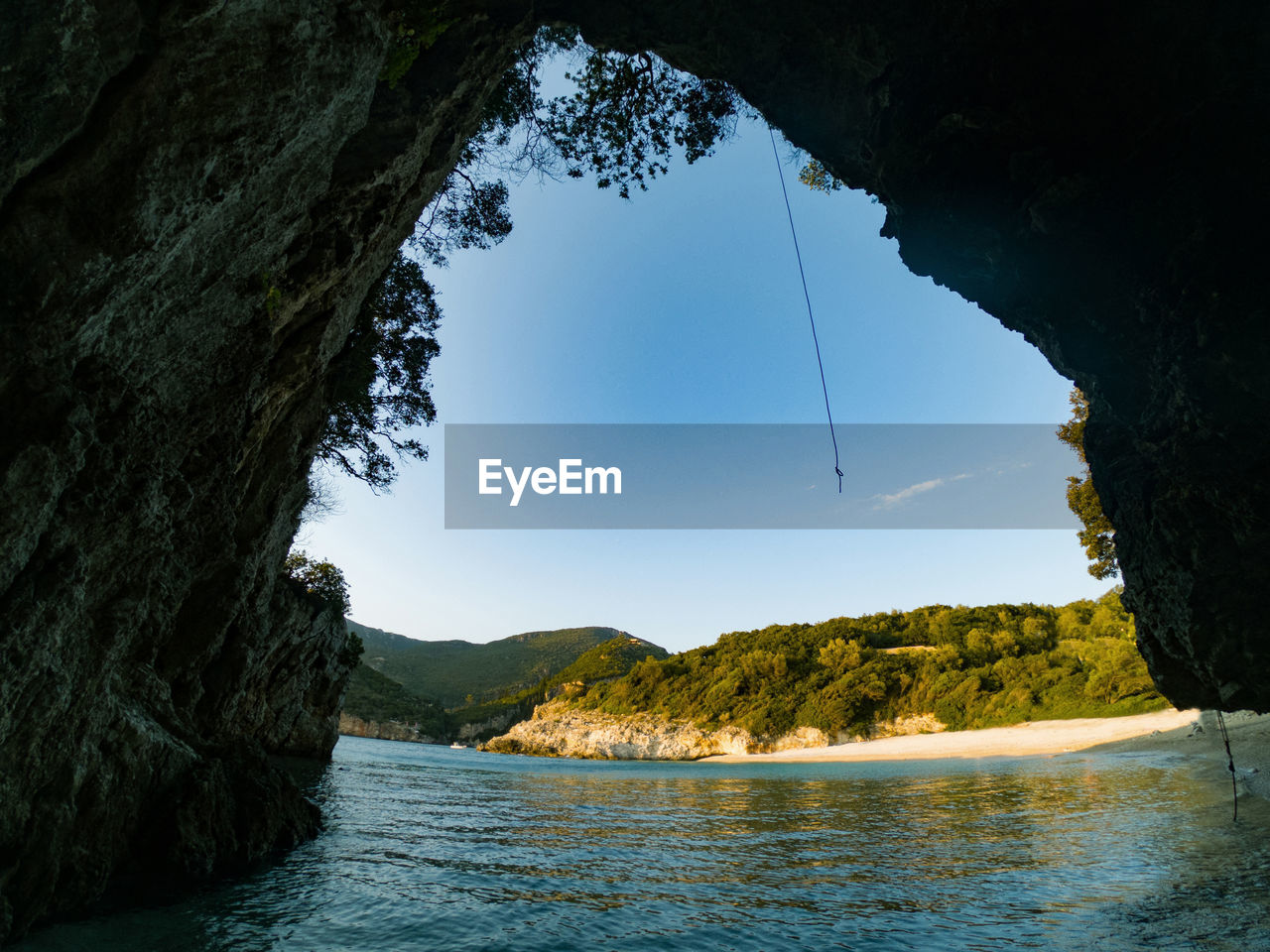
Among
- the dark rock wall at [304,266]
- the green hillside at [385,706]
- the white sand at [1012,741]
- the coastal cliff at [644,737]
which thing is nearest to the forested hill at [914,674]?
the coastal cliff at [644,737]

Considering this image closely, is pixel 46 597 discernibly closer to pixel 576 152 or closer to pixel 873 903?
pixel 873 903

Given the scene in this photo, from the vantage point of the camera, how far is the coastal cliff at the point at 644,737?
60500 millimetres

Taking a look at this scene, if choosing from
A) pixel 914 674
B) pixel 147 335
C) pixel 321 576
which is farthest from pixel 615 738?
pixel 147 335

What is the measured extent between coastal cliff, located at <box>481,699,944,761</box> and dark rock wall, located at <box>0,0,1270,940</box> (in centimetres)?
5815

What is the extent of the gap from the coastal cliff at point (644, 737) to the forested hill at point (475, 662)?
1982 inches

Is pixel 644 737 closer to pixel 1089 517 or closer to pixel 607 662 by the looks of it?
pixel 607 662

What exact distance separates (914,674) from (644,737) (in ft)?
106

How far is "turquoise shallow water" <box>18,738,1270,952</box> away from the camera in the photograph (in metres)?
5.37

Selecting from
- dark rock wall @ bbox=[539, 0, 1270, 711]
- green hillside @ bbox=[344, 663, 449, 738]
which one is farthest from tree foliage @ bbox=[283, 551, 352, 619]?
green hillside @ bbox=[344, 663, 449, 738]

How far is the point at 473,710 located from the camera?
111250 millimetres

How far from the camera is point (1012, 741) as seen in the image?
40.9 m

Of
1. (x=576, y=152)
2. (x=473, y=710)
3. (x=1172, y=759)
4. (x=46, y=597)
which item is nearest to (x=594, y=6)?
(x=576, y=152)

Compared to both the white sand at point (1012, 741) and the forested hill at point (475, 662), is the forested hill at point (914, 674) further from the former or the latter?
the forested hill at point (475, 662)

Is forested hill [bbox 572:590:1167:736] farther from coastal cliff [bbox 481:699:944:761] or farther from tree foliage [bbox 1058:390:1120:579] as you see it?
tree foliage [bbox 1058:390:1120:579]
